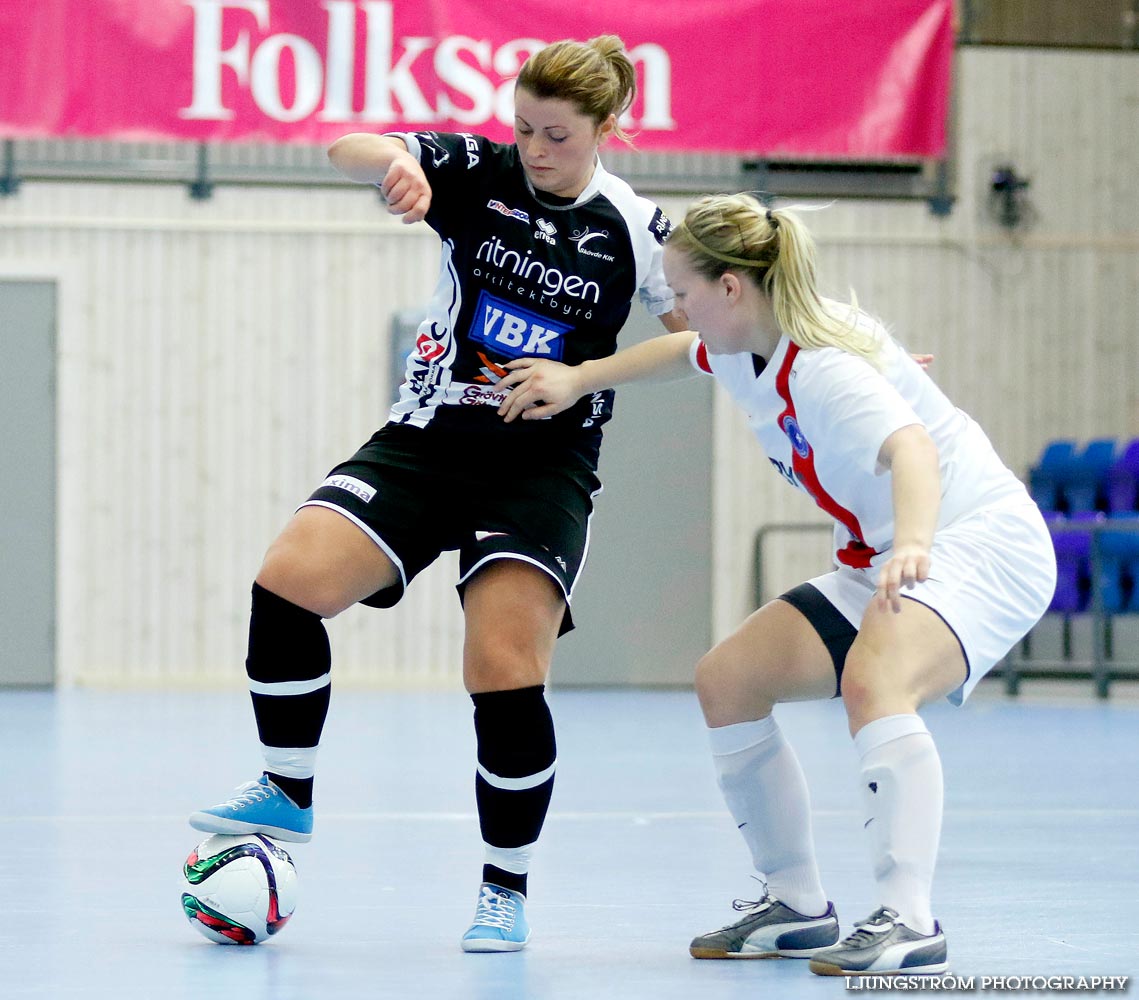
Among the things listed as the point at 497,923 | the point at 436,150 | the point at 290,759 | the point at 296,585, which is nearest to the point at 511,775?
the point at 497,923

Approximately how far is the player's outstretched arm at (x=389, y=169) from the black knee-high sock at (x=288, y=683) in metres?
0.70

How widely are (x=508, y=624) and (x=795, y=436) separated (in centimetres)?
58

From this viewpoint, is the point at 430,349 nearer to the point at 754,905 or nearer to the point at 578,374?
the point at 578,374

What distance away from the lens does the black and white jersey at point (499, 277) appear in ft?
9.95

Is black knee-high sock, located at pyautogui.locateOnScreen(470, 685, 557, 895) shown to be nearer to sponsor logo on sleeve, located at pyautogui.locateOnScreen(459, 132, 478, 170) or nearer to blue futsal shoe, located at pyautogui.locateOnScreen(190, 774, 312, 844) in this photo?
blue futsal shoe, located at pyautogui.locateOnScreen(190, 774, 312, 844)

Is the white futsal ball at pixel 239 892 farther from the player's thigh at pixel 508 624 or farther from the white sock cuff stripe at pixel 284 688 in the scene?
the player's thigh at pixel 508 624

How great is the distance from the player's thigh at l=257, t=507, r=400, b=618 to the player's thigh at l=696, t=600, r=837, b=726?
1.99 feet

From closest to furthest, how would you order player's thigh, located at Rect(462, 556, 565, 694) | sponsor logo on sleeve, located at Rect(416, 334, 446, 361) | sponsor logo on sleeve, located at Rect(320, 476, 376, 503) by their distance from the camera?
player's thigh, located at Rect(462, 556, 565, 694)
sponsor logo on sleeve, located at Rect(320, 476, 376, 503)
sponsor logo on sleeve, located at Rect(416, 334, 446, 361)

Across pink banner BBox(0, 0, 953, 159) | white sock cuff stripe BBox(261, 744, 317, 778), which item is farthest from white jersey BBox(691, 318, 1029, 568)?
pink banner BBox(0, 0, 953, 159)

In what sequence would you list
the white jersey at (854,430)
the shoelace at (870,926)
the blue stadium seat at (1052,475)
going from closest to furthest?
the shoelace at (870,926) → the white jersey at (854,430) → the blue stadium seat at (1052,475)

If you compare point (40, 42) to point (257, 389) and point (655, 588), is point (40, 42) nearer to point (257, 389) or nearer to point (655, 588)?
point (257, 389)

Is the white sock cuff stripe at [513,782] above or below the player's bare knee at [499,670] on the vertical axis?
below

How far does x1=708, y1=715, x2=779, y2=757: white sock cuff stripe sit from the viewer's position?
2873 mm

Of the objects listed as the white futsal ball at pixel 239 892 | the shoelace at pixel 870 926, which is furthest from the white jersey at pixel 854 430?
the white futsal ball at pixel 239 892
